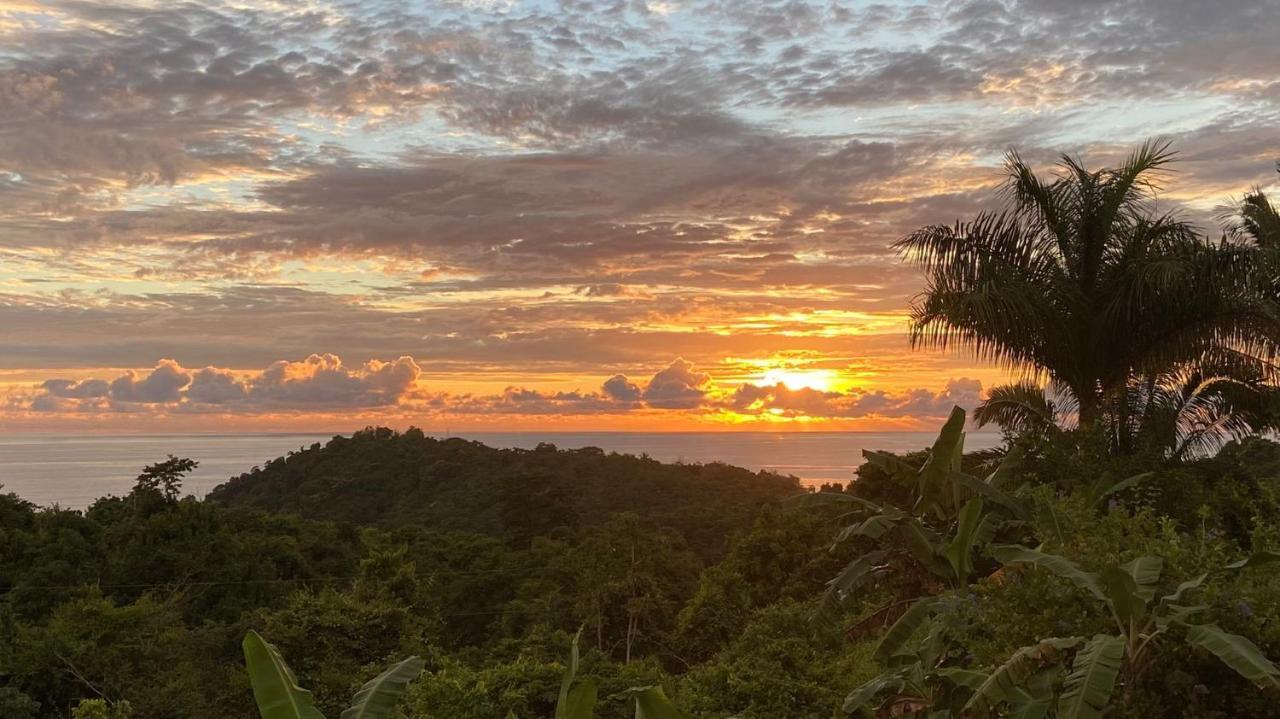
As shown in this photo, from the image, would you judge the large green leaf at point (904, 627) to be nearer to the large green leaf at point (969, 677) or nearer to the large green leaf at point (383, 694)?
the large green leaf at point (969, 677)

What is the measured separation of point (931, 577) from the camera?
13273mm

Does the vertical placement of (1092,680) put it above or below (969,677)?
above

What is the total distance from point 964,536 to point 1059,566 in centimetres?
292

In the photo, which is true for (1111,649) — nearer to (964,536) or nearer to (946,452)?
(964,536)

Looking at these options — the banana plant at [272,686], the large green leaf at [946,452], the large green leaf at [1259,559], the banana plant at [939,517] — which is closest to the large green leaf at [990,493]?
the banana plant at [939,517]

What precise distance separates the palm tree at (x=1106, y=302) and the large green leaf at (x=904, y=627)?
642 cm

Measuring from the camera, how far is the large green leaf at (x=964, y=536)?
982cm

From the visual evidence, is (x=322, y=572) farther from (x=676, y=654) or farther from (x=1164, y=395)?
(x=1164, y=395)

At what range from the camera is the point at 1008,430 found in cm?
1638

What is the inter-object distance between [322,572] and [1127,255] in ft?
124

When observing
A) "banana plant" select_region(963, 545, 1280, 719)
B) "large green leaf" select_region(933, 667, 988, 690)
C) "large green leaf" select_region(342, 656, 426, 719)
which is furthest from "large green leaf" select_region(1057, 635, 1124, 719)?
"large green leaf" select_region(342, 656, 426, 719)

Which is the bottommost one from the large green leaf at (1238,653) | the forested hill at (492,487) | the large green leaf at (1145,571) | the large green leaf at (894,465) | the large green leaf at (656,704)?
the forested hill at (492,487)

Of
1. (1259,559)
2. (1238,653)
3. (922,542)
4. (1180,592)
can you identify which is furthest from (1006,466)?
(1238,653)

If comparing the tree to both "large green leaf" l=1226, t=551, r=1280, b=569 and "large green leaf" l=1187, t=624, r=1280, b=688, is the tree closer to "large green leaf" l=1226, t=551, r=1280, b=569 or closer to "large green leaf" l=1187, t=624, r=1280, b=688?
"large green leaf" l=1226, t=551, r=1280, b=569
